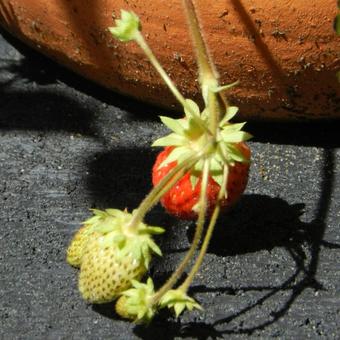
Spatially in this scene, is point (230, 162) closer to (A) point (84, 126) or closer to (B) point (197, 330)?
(B) point (197, 330)

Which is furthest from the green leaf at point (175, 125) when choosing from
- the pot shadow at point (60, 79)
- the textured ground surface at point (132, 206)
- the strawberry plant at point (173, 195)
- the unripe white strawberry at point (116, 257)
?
the pot shadow at point (60, 79)

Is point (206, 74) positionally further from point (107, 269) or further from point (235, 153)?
point (107, 269)

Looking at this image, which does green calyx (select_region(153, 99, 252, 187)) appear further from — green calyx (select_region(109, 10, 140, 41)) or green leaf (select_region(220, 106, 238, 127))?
green calyx (select_region(109, 10, 140, 41))

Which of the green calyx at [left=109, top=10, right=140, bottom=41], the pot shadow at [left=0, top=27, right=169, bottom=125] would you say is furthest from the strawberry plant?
the pot shadow at [left=0, top=27, right=169, bottom=125]

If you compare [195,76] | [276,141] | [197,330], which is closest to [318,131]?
[276,141]

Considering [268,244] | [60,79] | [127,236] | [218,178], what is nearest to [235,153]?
[218,178]
